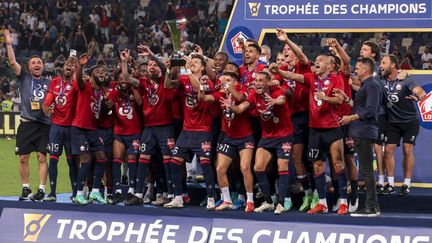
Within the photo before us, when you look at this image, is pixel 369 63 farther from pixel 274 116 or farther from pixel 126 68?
pixel 126 68

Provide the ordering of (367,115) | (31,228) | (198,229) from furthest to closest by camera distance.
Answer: (31,228), (198,229), (367,115)

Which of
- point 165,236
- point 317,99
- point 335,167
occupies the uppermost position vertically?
point 317,99

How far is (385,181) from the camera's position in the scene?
45.3 feet

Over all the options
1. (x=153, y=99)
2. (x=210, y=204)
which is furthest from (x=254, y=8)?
(x=210, y=204)

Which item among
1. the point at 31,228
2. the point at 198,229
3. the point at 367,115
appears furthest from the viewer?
the point at 31,228

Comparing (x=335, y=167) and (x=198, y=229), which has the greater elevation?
(x=335, y=167)

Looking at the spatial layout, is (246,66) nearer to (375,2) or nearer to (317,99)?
(317,99)

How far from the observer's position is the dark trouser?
11547 mm

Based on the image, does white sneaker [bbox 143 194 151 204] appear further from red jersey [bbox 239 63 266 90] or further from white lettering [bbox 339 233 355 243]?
white lettering [bbox 339 233 355 243]

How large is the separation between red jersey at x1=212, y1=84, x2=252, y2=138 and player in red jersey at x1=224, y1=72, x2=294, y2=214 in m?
0.23

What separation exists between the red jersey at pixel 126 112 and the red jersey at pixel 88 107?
8.7 inches

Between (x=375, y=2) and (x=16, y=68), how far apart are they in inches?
209

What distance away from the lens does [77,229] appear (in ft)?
42.2

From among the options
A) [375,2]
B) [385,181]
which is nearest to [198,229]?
[385,181]
